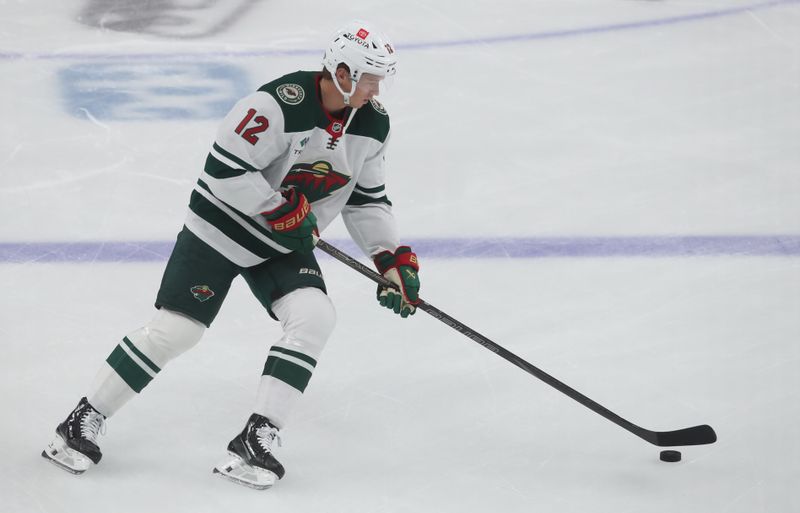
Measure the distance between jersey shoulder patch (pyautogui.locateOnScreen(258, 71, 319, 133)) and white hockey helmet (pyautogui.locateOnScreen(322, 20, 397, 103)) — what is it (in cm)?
7

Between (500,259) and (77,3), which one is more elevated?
(77,3)

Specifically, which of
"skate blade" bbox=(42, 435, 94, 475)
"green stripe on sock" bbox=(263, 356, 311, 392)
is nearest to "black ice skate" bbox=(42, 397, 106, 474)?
"skate blade" bbox=(42, 435, 94, 475)

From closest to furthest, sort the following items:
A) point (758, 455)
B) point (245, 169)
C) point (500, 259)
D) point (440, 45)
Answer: point (245, 169), point (758, 455), point (500, 259), point (440, 45)

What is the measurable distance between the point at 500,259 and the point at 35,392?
5.02ft

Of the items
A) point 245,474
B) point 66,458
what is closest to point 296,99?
point 245,474

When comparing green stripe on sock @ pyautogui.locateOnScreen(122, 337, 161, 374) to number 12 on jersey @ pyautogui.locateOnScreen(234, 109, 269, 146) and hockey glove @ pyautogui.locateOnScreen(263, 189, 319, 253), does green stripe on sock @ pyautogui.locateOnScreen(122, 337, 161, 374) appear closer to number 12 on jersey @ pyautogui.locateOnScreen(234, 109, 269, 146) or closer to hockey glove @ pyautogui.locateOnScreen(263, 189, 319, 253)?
hockey glove @ pyautogui.locateOnScreen(263, 189, 319, 253)

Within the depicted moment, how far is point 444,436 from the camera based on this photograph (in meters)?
3.08

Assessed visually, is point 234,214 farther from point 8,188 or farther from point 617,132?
point 617,132

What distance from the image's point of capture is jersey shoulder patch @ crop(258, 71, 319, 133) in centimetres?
276

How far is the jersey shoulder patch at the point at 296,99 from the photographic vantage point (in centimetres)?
276

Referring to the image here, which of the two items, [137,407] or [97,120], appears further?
[97,120]

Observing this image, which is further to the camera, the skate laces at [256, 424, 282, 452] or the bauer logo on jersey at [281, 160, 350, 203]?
the bauer logo on jersey at [281, 160, 350, 203]

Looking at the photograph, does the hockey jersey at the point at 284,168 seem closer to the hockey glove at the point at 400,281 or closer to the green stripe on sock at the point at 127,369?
the hockey glove at the point at 400,281

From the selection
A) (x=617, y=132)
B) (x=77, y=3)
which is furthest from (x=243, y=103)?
(x=77, y=3)
